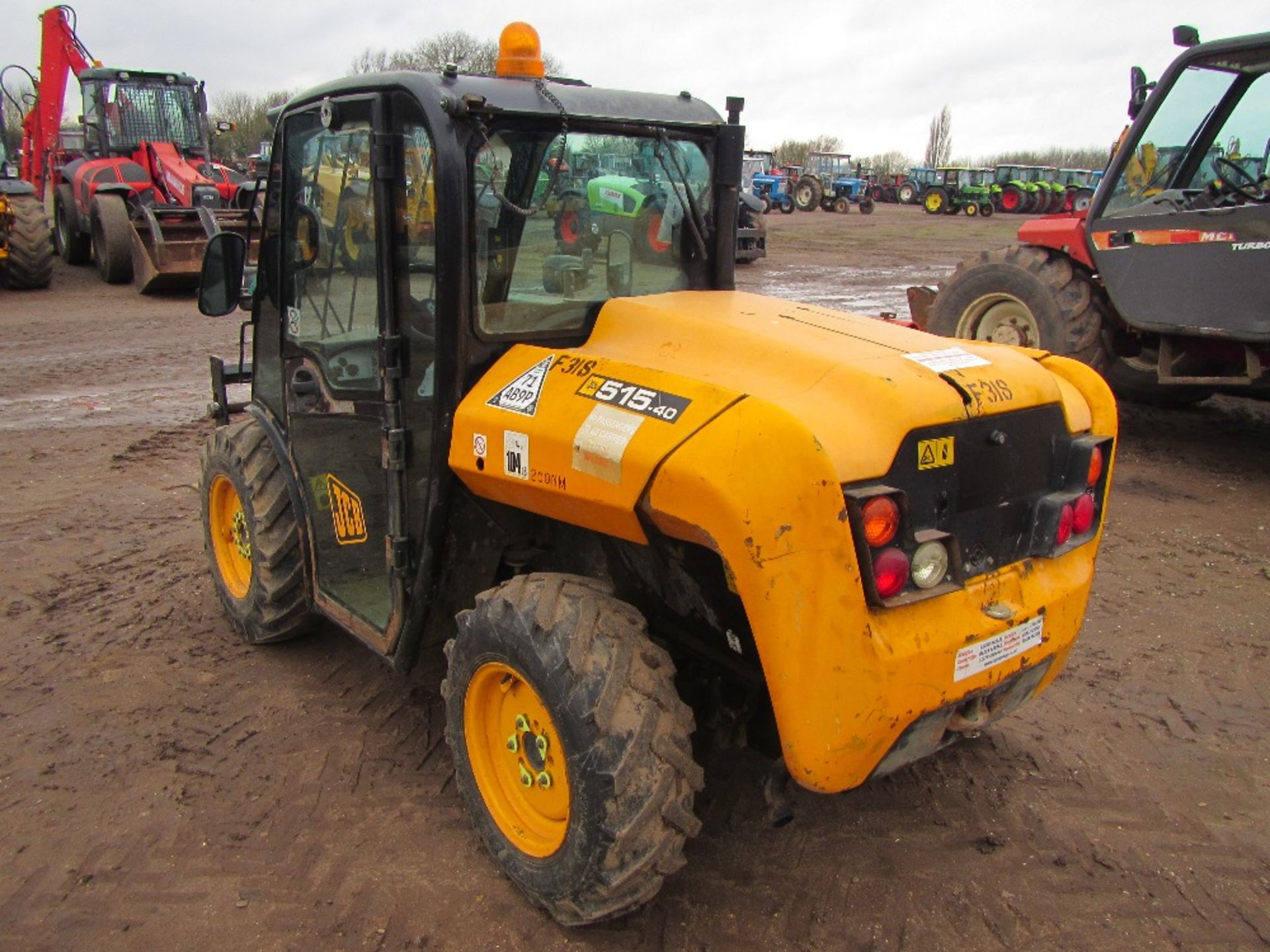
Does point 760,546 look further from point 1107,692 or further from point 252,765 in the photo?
point 1107,692

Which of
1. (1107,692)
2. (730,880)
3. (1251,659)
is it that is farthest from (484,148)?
(1251,659)

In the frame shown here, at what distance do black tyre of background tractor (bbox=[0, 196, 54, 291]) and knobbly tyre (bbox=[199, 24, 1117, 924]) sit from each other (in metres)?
11.3

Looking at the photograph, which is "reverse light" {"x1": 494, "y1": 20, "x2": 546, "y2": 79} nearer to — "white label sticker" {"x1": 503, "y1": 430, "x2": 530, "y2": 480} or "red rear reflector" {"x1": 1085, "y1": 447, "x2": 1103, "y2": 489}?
"white label sticker" {"x1": 503, "y1": 430, "x2": 530, "y2": 480}

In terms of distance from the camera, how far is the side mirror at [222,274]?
3.55 m

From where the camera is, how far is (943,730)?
2424mm

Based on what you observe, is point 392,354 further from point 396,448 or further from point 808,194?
point 808,194

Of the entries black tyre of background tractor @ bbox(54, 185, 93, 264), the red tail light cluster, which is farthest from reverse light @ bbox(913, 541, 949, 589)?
black tyre of background tractor @ bbox(54, 185, 93, 264)

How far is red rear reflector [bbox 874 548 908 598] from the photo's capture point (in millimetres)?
2125

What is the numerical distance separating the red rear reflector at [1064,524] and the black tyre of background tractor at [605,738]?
3.33 ft

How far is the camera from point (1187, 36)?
640cm

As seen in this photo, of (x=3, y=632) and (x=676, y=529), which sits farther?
(x=3, y=632)

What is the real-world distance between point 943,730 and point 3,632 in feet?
12.0

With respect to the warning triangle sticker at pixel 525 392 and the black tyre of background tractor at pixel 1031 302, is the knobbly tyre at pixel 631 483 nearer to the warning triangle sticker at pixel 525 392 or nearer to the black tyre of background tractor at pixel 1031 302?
the warning triangle sticker at pixel 525 392

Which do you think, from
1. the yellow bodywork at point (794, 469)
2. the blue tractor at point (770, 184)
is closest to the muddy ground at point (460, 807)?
the yellow bodywork at point (794, 469)
